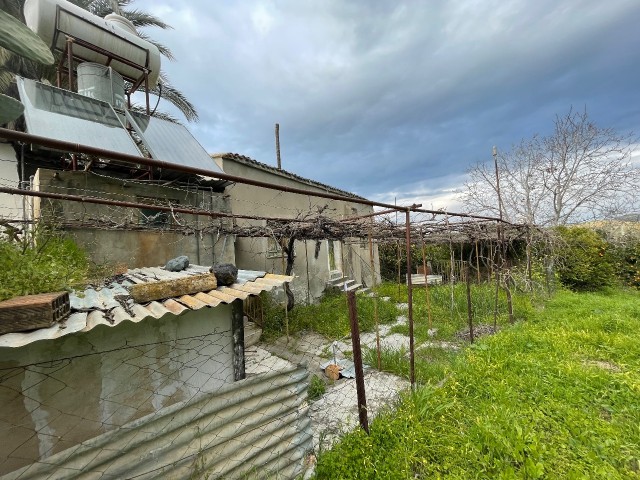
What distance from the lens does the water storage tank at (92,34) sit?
5906 millimetres

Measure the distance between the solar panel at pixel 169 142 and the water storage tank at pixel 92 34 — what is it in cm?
159

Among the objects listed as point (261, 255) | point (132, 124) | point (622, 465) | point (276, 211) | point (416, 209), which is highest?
point (132, 124)

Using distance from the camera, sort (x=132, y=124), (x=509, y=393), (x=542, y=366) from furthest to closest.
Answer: (x=132, y=124) → (x=542, y=366) → (x=509, y=393)

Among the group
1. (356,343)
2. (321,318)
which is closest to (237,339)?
(356,343)

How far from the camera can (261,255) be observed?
30.4ft

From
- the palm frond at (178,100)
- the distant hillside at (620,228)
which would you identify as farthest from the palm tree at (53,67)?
the distant hillside at (620,228)

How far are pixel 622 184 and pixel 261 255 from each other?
53.8 ft

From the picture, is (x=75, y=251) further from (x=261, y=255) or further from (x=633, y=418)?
(x=633, y=418)

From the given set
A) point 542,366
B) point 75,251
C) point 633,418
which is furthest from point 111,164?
point 633,418

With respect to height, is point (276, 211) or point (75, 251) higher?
point (276, 211)

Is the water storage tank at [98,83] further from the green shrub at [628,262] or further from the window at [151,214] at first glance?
the green shrub at [628,262]

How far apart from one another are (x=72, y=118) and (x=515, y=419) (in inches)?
336

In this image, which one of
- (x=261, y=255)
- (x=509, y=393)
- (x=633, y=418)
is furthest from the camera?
(x=261, y=255)

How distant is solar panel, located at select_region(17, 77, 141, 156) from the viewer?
4.88 metres
